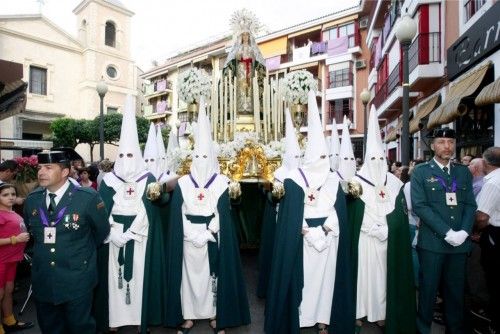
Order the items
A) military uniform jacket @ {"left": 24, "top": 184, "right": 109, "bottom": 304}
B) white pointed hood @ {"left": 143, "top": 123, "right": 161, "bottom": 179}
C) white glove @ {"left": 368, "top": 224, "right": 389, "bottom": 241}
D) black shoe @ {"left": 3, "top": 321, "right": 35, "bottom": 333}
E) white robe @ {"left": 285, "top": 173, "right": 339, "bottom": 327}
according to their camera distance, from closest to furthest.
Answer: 1. military uniform jacket @ {"left": 24, "top": 184, "right": 109, "bottom": 304}
2. white robe @ {"left": 285, "top": 173, "right": 339, "bottom": 327}
3. white glove @ {"left": 368, "top": 224, "right": 389, "bottom": 241}
4. black shoe @ {"left": 3, "top": 321, "right": 35, "bottom": 333}
5. white pointed hood @ {"left": 143, "top": 123, "right": 161, "bottom": 179}

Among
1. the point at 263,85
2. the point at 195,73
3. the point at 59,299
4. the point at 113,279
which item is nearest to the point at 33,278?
the point at 59,299

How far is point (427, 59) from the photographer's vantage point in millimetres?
11648

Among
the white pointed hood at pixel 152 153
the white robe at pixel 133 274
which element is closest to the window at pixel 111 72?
the white pointed hood at pixel 152 153

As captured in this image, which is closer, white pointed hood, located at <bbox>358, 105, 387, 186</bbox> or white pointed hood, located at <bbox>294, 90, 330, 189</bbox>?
white pointed hood, located at <bbox>294, 90, 330, 189</bbox>

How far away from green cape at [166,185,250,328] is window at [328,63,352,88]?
24006 mm

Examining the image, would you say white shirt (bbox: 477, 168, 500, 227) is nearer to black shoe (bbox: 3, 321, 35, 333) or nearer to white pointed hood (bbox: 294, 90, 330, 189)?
white pointed hood (bbox: 294, 90, 330, 189)

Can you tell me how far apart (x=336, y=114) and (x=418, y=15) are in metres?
14.2

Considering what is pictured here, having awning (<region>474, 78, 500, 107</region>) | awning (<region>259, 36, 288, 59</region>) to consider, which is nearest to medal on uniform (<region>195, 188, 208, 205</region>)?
awning (<region>474, 78, 500, 107</region>)

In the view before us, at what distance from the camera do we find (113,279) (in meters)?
3.90

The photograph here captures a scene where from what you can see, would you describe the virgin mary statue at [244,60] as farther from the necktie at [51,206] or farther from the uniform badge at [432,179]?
the necktie at [51,206]

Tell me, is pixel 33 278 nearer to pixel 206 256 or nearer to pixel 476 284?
pixel 206 256

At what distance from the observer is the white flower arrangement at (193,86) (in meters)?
6.80

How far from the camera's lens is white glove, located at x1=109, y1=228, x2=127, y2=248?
3.79 meters

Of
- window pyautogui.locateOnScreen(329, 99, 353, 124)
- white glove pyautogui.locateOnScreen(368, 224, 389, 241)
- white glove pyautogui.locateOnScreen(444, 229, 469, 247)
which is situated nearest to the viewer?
white glove pyautogui.locateOnScreen(444, 229, 469, 247)
